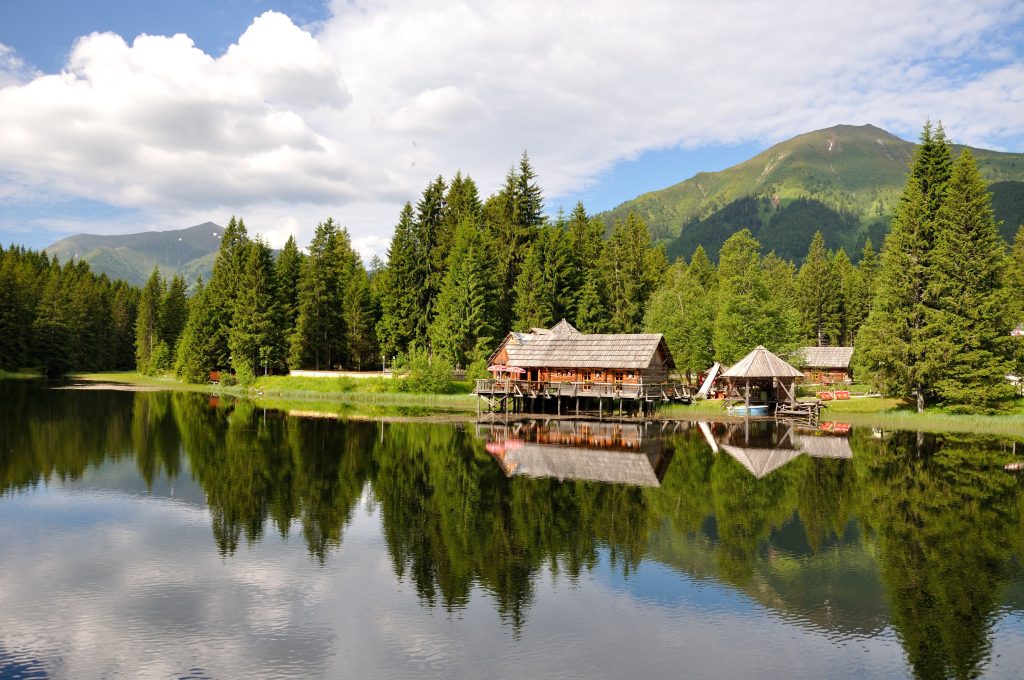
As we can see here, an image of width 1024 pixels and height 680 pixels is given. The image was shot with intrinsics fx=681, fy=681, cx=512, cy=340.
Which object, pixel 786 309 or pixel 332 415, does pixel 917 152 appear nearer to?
pixel 786 309

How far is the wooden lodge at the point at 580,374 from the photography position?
50.8 meters

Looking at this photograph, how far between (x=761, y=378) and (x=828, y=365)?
2429 centimetres

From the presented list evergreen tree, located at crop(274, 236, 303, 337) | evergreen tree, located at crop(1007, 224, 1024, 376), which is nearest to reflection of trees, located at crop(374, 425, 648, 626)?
evergreen tree, located at crop(1007, 224, 1024, 376)

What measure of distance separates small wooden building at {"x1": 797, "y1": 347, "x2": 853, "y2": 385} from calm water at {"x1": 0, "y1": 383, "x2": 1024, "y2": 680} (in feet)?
143

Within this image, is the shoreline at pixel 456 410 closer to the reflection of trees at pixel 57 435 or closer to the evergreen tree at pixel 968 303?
the evergreen tree at pixel 968 303

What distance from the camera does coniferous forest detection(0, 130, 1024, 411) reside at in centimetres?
4572

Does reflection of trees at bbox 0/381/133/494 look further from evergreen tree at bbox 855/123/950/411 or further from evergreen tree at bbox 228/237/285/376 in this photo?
evergreen tree at bbox 855/123/950/411

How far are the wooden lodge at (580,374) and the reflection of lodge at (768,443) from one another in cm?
687

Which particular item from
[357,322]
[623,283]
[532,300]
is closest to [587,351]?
[532,300]

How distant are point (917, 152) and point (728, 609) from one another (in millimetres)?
46599

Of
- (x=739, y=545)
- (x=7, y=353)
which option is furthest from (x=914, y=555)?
(x=7, y=353)

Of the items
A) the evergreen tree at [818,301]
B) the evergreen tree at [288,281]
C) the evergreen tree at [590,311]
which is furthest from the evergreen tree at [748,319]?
the evergreen tree at [288,281]

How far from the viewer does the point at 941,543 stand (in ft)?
61.6

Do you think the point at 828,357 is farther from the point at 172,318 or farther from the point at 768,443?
the point at 172,318
